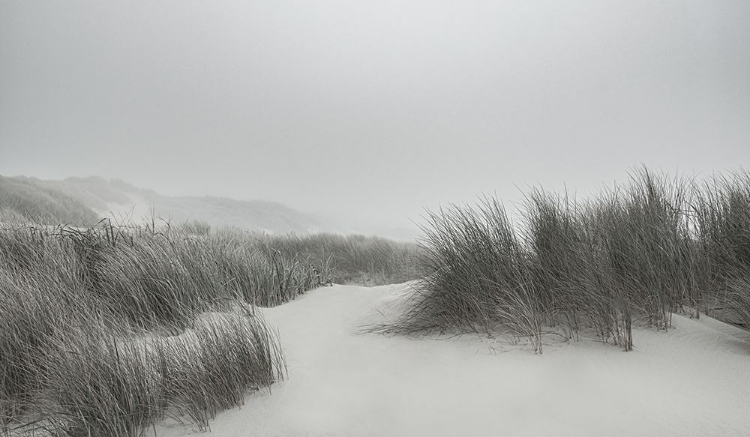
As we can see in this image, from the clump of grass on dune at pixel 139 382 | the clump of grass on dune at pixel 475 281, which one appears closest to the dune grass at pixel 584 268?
the clump of grass on dune at pixel 475 281

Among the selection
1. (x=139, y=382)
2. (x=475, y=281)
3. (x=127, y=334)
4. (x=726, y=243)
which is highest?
(x=726, y=243)

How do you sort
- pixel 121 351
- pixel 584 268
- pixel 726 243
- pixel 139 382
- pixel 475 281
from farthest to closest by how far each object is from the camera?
pixel 726 243
pixel 475 281
pixel 584 268
pixel 121 351
pixel 139 382

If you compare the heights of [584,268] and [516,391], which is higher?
[584,268]

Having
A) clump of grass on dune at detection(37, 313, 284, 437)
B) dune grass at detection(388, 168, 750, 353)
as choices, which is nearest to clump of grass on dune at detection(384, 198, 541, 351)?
dune grass at detection(388, 168, 750, 353)

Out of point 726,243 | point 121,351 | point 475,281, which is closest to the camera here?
point 121,351

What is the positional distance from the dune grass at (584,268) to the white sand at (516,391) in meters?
0.17

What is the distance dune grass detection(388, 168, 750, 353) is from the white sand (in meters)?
0.17

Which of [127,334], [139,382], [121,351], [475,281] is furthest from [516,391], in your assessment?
[127,334]

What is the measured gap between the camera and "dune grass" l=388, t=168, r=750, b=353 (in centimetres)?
263

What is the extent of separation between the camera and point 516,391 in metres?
2.18

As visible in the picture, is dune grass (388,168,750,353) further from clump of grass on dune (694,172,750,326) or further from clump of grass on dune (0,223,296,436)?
clump of grass on dune (0,223,296,436)

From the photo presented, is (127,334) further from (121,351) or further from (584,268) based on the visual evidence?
(584,268)

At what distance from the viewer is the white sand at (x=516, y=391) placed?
6.27 ft

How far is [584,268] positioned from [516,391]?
1013 mm
